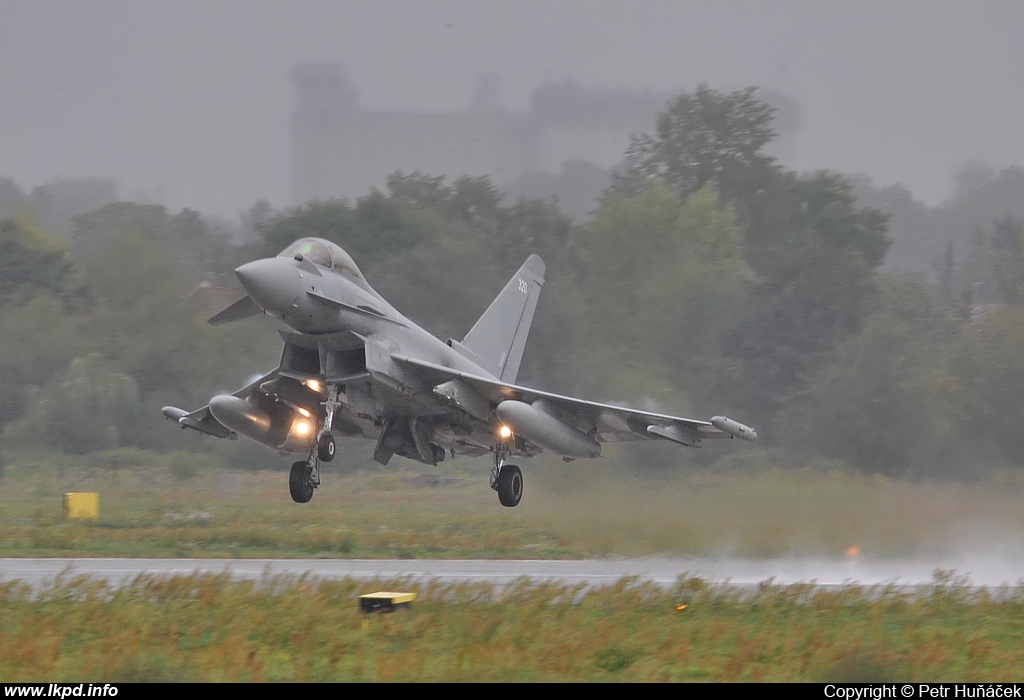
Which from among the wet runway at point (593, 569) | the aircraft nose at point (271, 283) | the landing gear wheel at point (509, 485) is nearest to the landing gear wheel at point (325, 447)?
the wet runway at point (593, 569)

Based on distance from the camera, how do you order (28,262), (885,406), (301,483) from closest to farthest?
(301,483) < (885,406) < (28,262)

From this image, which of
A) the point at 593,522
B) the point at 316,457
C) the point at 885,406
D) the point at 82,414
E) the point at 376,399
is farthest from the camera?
the point at 82,414

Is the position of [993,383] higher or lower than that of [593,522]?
higher

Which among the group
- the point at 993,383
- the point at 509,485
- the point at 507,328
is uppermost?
the point at 507,328

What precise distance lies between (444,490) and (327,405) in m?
10.6

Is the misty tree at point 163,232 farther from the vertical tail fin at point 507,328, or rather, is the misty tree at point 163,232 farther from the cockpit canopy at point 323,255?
the cockpit canopy at point 323,255

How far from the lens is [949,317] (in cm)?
3169

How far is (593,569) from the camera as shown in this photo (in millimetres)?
16484

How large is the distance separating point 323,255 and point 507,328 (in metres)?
5.56

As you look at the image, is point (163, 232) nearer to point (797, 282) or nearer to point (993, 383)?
point (797, 282)

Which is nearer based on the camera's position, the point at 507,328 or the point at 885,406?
the point at 507,328

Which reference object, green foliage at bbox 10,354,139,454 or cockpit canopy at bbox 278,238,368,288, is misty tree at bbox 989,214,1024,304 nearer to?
cockpit canopy at bbox 278,238,368,288

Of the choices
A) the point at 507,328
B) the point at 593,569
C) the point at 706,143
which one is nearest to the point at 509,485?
the point at 593,569

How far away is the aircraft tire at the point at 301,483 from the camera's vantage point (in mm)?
16953
